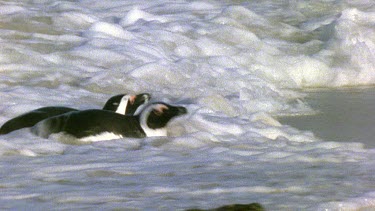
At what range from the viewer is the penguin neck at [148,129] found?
688cm

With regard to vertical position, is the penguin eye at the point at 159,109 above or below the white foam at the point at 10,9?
below

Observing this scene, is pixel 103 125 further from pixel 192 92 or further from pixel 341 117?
pixel 192 92

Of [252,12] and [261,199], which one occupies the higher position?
[252,12]

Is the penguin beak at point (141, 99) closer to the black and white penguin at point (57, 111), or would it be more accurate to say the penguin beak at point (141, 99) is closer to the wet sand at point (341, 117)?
the black and white penguin at point (57, 111)

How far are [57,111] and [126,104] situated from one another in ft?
2.07

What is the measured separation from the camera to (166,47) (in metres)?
11.0

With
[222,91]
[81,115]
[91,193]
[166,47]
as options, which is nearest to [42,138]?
[81,115]

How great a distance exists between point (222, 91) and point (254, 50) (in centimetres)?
206

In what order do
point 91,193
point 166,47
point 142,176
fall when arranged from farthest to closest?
point 166,47, point 142,176, point 91,193

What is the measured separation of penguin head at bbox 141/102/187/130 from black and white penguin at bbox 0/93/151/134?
0.72 ft

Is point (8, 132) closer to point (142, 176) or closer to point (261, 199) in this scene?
point (142, 176)

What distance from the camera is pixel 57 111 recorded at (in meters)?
7.05

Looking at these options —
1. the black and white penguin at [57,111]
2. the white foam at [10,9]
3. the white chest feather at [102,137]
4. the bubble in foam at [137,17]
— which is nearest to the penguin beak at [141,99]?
the black and white penguin at [57,111]

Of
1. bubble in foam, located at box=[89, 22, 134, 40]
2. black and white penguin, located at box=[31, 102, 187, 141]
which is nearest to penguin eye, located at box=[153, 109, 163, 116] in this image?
black and white penguin, located at box=[31, 102, 187, 141]
